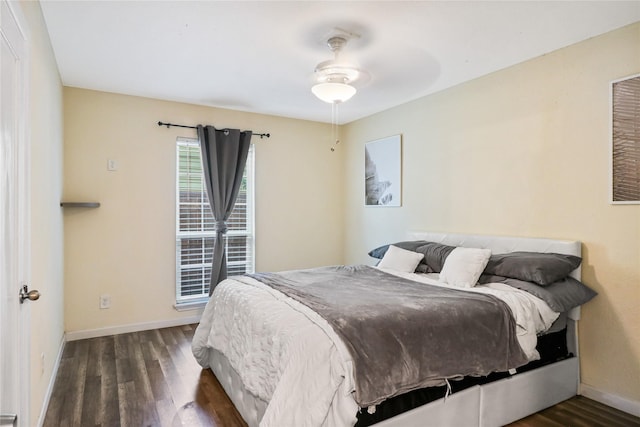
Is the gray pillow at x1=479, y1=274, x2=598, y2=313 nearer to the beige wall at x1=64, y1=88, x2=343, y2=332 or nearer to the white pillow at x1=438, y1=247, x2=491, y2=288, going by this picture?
the white pillow at x1=438, y1=247, x2=491, y2=288

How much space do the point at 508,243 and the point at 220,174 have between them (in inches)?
121

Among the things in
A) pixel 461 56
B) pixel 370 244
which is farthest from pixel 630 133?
pixel 370 244

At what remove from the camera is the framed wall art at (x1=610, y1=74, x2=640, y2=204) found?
2.41 metres

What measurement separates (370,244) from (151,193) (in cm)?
265

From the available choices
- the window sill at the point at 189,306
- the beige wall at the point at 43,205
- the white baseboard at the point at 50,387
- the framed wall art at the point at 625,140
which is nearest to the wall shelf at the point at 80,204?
the beige wall at the point at 43,205

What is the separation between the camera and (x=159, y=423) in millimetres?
2314

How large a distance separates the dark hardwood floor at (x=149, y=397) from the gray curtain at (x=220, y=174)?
115 cm

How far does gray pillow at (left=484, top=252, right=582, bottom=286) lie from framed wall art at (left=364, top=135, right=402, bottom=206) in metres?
1.69

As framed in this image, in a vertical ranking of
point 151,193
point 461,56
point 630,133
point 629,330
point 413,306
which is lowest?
point 629,330

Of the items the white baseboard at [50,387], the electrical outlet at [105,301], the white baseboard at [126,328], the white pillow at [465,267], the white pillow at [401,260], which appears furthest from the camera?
the electrical outlet at [105,301]

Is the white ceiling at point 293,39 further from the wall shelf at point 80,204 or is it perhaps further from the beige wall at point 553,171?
the wall shelf at point 80,204

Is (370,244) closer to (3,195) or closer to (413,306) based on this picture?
(413,306)

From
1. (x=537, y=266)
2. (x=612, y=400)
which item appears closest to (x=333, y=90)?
(x=537, y=266)

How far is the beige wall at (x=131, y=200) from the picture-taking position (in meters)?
3.79
